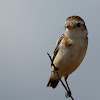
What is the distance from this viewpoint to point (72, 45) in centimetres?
635

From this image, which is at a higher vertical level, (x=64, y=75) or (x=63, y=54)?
(x=63, y=54)

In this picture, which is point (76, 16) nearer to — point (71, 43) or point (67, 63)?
point (71, 43)

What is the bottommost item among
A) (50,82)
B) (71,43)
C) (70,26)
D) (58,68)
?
(50,82)

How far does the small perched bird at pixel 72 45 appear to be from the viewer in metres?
6.34

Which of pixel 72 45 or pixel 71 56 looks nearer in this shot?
pixel 72 45

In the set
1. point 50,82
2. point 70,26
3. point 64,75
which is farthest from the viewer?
point 50,82

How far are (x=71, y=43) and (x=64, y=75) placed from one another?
1382mm

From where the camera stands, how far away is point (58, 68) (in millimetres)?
6938

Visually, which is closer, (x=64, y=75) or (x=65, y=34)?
(x=65, y=34)

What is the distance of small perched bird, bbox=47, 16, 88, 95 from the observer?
634cm

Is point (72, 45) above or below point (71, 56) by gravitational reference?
above

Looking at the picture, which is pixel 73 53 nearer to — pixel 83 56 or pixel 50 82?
pixel 83 56

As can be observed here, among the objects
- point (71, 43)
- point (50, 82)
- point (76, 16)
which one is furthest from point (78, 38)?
point (50, 82)

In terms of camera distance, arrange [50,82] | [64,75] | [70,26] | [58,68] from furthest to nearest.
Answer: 1. [50,82]
2. [64,75]
3. [58,68]
4. [70,26]
